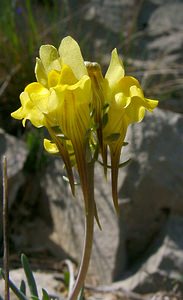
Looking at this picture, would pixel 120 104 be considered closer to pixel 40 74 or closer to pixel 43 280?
pixel 40 74

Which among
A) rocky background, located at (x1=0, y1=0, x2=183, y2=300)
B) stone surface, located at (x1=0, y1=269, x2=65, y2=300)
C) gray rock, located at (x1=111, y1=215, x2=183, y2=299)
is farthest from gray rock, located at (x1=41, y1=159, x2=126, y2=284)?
stone surface, located at (x1=0, y1=269, x2=65, y2=300)

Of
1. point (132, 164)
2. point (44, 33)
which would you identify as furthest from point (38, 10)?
point (132, 164)

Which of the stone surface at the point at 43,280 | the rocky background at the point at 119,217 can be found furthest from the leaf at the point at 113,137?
the rocky background at the point at 119,217

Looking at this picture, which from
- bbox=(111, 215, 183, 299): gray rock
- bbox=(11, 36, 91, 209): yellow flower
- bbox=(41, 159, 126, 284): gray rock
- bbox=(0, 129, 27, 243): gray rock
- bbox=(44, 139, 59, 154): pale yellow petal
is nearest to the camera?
bbox=(11, 36, 91, 209): yellow flower

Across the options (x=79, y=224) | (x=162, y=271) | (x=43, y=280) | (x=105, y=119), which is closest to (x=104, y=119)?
(x=105, y=119)

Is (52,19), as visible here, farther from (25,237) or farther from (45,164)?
(25,237)

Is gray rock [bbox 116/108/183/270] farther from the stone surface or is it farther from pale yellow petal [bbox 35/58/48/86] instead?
pale yellow petal [bbox 35/58/48/86]

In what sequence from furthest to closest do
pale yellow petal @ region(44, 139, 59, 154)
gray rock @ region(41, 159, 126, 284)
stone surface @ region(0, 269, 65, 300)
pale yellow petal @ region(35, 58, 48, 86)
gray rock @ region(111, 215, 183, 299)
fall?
gray rock @ region(41, 159, 126, 284), gray rock @ region(111, 215, 183, 299), stone surface @ region(0, 269, 65, 300), pale yellow petal @ region(44, 139, 59, 154), pale yellow petal @ region(35, 58, 48, 86)
